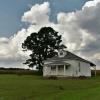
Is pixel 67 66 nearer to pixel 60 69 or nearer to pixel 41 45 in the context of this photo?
pixel 60 69

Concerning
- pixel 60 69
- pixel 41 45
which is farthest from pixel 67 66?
pixel 41 45

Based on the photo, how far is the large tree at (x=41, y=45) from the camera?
8900 centimetres

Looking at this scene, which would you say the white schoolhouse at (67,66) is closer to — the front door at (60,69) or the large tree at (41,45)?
the front door at (60,69)

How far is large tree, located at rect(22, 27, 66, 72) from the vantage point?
8900 cm

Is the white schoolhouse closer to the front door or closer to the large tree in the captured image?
the front door

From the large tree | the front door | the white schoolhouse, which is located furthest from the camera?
the large tree

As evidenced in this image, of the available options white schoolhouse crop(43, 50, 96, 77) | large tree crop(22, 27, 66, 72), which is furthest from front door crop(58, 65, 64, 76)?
large tree crop(22, 27, 66, 72)

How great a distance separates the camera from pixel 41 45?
89750mm

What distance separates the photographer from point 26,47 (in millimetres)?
90875

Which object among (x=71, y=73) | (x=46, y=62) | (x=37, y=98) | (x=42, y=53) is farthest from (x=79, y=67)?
(x=37, y=98)

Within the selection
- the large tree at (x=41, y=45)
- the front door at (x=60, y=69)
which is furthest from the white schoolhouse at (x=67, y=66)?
the large tree at (x=41, y=45)

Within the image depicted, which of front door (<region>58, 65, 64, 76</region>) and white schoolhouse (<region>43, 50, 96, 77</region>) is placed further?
front door (<region>58, 65, 64, 76</region>)

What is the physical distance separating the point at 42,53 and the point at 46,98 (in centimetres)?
6338

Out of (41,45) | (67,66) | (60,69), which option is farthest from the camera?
(41,45)
